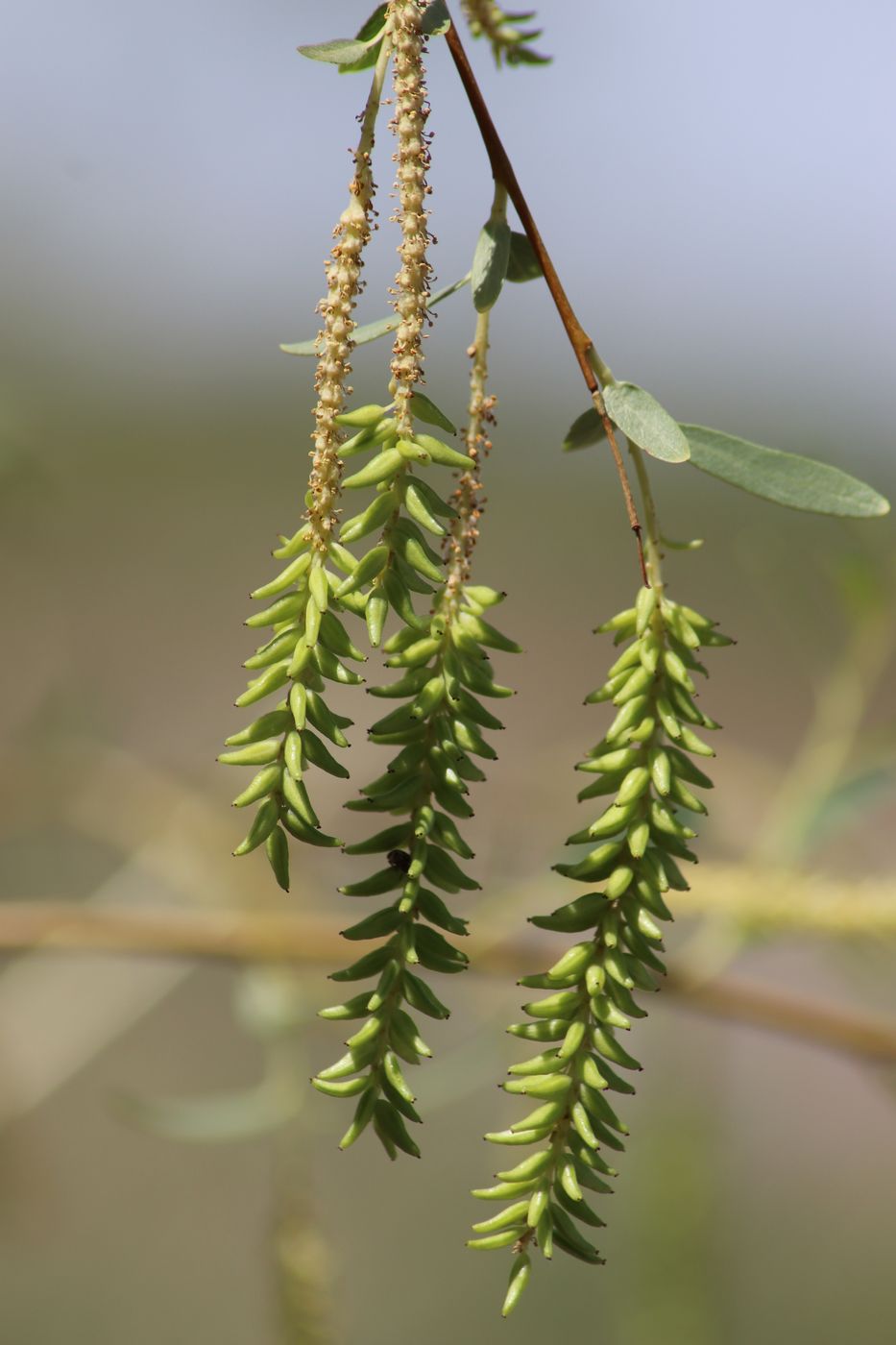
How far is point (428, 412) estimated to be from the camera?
358mm

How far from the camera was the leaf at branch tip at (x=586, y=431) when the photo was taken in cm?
41

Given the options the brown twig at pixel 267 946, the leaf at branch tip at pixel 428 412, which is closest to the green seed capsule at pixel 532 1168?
the leaf at branch tip at pixel 428 412

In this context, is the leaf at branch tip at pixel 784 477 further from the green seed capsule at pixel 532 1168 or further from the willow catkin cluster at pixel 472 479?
the green seed capsule at pixel 532 1168

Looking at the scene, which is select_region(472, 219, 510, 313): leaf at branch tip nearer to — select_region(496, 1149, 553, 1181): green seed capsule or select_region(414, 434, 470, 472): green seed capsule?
select_region(414, 434, 470, 472): green seed capsule

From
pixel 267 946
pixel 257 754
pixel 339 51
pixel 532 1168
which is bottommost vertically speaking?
pixel 267 946

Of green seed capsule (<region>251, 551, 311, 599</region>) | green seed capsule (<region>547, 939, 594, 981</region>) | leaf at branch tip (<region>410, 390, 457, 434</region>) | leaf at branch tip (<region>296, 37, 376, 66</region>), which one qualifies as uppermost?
leaf at branch tip (<region>296, 37, 376, 66</region>)

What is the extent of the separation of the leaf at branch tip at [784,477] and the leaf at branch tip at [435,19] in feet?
0.48

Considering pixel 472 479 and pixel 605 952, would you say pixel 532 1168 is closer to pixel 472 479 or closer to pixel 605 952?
pixel 605 952

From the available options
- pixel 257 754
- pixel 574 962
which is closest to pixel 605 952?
pixel 574 962

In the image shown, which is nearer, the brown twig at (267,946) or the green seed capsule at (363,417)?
the green seed capsule at (363,417)

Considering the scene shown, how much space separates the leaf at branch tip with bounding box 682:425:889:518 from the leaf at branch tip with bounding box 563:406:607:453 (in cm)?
3

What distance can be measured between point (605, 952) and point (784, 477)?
17cm

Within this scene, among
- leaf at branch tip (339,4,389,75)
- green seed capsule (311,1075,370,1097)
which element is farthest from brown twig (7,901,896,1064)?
leaf at branch tip (339,4,389,75)

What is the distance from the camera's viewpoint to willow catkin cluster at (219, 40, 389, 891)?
0.34m
